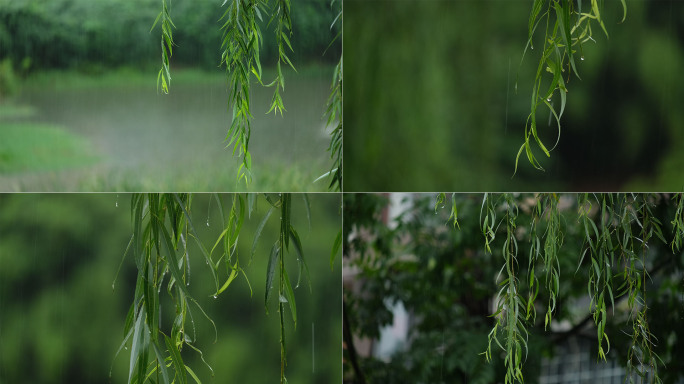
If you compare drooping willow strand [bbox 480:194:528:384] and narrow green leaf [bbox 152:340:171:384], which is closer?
narrow green leaf [bbox 152:340:171:384]

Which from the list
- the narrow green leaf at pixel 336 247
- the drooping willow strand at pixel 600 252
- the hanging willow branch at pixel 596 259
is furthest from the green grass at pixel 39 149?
the drooping willow strand at pixel 600 252

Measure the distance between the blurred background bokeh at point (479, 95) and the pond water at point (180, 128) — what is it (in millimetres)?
98

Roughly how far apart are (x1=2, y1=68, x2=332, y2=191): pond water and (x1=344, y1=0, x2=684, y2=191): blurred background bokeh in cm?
10

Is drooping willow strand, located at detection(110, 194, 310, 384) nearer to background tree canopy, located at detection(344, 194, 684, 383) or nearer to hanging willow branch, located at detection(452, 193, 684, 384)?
background tree canopy, located at detection(344, 194, 684, 383)

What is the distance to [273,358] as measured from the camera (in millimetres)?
1253

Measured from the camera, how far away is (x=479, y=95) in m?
1.24

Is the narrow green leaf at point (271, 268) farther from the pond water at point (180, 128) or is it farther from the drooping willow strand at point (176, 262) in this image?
the pond water at point (180, 128)

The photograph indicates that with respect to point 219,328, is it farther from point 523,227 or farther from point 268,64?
point 523,227

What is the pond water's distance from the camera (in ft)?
3.94

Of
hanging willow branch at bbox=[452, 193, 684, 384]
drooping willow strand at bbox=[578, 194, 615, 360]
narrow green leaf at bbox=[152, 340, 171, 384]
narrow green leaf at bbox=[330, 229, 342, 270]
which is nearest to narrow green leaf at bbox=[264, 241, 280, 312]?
narrow green leaf at bbox=[330, 229, 342, 270]

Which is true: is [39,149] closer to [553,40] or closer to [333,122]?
[333,122]

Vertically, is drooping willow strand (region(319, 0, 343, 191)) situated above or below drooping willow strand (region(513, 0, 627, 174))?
below

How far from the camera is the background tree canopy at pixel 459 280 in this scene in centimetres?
125

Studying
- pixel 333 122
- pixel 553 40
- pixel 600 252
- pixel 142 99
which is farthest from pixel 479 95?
pixel 142 99
